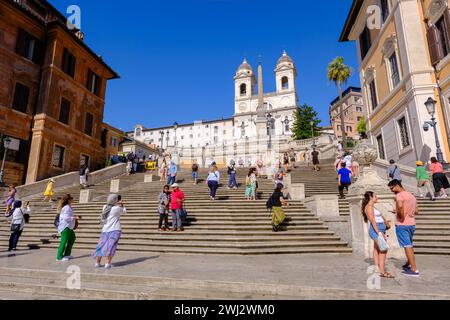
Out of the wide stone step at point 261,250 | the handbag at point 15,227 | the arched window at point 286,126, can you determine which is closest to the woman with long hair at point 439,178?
the wide stone step at point 261,250

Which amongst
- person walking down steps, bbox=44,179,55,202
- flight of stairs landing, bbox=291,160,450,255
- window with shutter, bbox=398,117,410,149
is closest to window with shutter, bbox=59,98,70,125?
person walking down steps, bbox=44,179,55,202

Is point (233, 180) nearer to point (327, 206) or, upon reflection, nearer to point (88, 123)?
point (327, 206)

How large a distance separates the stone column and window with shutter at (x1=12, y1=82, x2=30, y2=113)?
2376 cm

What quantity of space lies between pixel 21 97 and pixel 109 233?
20.7 metres

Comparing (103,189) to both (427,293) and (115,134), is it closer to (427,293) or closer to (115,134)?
(427,293)

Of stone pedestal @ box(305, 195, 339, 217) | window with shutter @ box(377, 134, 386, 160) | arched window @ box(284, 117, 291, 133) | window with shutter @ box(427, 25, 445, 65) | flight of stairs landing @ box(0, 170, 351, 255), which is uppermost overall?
arched window @ box(284, 117, 291, 133)

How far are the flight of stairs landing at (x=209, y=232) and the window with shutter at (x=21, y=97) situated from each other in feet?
37.1

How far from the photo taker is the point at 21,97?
67.8 ft

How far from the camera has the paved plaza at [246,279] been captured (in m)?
4.01

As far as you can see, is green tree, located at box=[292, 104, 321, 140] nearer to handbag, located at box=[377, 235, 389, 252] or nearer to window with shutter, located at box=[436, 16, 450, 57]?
window with shutter, located at box=[436, 16, 450, 57]

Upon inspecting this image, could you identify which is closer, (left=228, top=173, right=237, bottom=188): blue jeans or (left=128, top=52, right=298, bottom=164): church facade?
(left=228, top=173, right=237, bottom=188): blue jeans

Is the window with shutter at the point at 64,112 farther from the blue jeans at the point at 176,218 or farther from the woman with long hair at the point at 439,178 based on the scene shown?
the woman with long hair at the point at 439,178

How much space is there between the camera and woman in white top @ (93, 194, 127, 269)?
600 cm

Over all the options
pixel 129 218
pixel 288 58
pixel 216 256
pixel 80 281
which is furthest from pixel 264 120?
pixel 288 58
